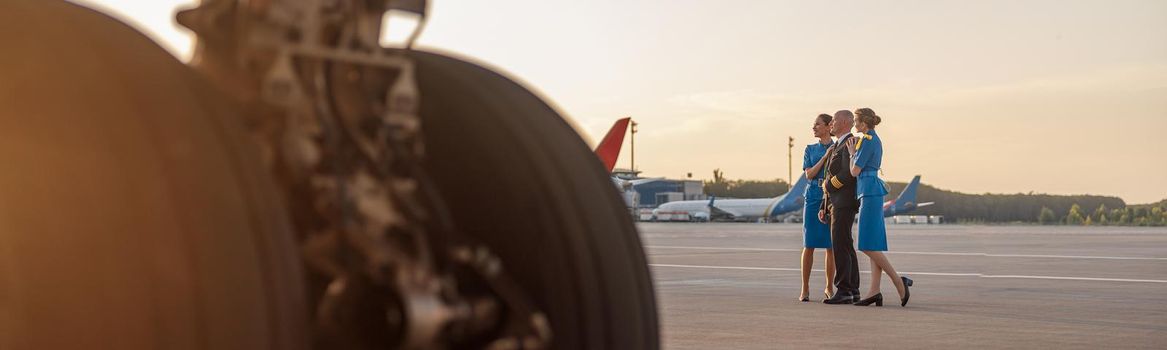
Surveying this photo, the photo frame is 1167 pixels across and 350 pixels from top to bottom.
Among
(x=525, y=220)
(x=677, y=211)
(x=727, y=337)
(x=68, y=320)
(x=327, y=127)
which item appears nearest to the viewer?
(x=68, y=320)

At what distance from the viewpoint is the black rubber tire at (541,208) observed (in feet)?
7.64

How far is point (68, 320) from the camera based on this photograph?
1.75m

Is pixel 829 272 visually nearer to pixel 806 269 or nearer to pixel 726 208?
pixel 806 269

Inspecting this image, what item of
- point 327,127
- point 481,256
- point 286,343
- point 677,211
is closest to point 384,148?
point 327,127

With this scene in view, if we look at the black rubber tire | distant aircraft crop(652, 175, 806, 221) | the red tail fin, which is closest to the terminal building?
distant aircraft crop(652, 175, 806, 221)

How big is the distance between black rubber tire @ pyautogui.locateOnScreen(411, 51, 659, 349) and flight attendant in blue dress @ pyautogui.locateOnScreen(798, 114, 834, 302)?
7.24 metres

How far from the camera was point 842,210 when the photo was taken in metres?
9.50

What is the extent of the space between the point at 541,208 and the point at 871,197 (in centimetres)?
718

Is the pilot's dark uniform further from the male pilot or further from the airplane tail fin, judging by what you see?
the airplane tail fin

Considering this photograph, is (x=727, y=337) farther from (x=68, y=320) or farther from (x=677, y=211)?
(x=677, y=211)

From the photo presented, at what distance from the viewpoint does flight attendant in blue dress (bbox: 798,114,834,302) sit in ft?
31.8

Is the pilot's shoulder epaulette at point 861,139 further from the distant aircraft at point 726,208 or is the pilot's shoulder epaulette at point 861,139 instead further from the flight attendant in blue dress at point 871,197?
the distant aircraft at point 726,208

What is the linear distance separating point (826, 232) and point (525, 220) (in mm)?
7823

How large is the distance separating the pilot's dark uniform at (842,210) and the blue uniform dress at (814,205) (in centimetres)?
29
